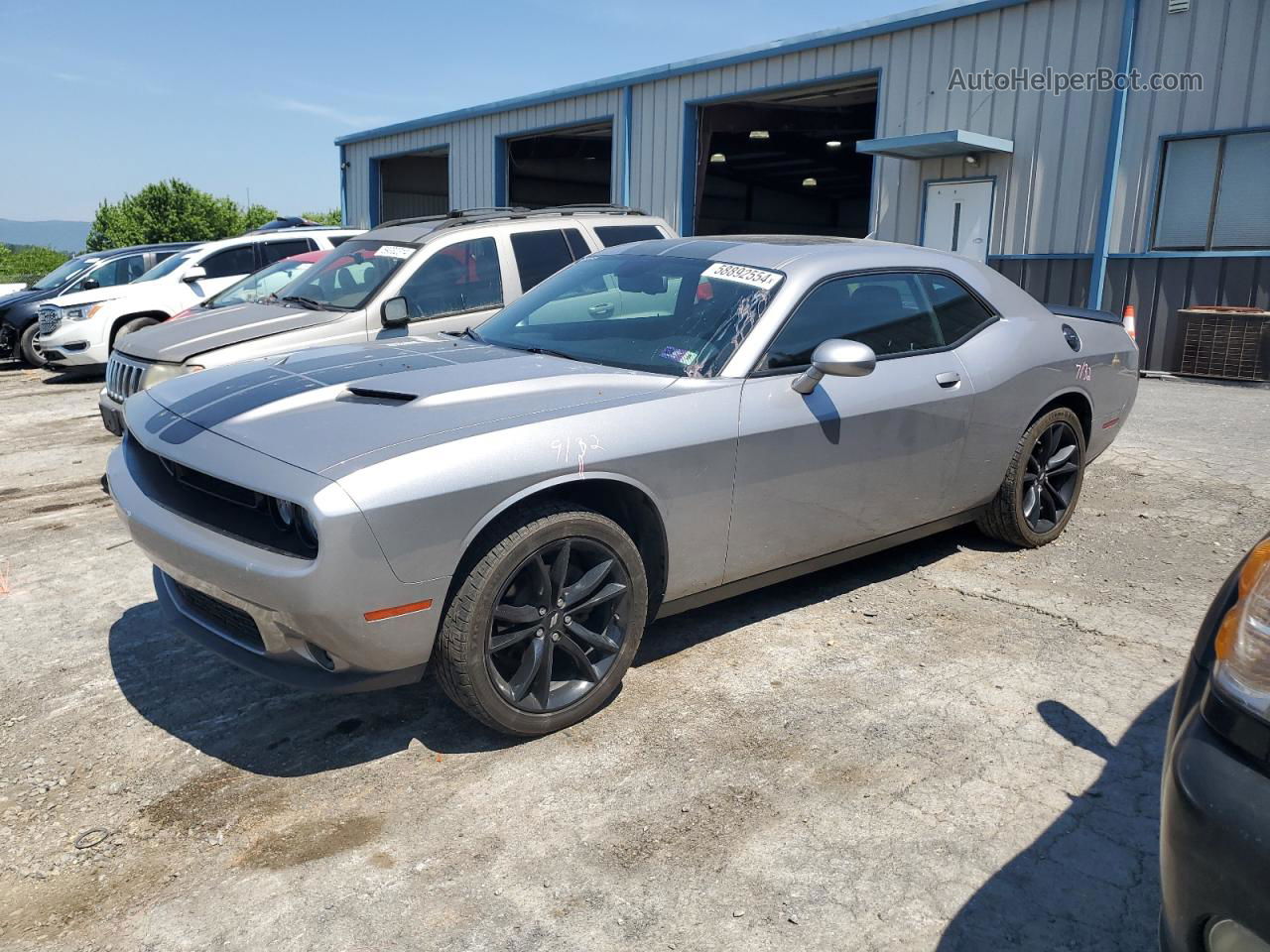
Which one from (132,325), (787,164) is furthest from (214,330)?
(787,164)

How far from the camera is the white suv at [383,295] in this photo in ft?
21.9

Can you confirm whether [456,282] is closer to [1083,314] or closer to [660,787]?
[1083,314]

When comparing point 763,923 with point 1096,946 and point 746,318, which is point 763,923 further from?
point 746,318

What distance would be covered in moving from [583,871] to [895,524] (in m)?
2.28

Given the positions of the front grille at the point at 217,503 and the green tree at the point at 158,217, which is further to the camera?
the green tree at the point at 158,217

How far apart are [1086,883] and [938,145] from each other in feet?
38.9

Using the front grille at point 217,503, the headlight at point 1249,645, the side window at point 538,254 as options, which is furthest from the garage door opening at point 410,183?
the headlight at point 1249,645

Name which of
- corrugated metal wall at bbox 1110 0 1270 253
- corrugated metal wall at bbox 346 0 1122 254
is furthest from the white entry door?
corrugated metal wall at bbox 1110 0 1270 253

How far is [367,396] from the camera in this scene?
10.8 feet

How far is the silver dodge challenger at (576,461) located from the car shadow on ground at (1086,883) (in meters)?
1.35

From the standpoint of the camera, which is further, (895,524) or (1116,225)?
(1116,225)

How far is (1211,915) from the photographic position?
1.60m

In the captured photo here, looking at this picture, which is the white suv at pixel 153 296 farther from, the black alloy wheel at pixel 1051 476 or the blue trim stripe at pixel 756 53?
the black alloy wheel at pixel 1051 476

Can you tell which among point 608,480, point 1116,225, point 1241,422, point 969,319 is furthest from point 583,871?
point 1116,225
